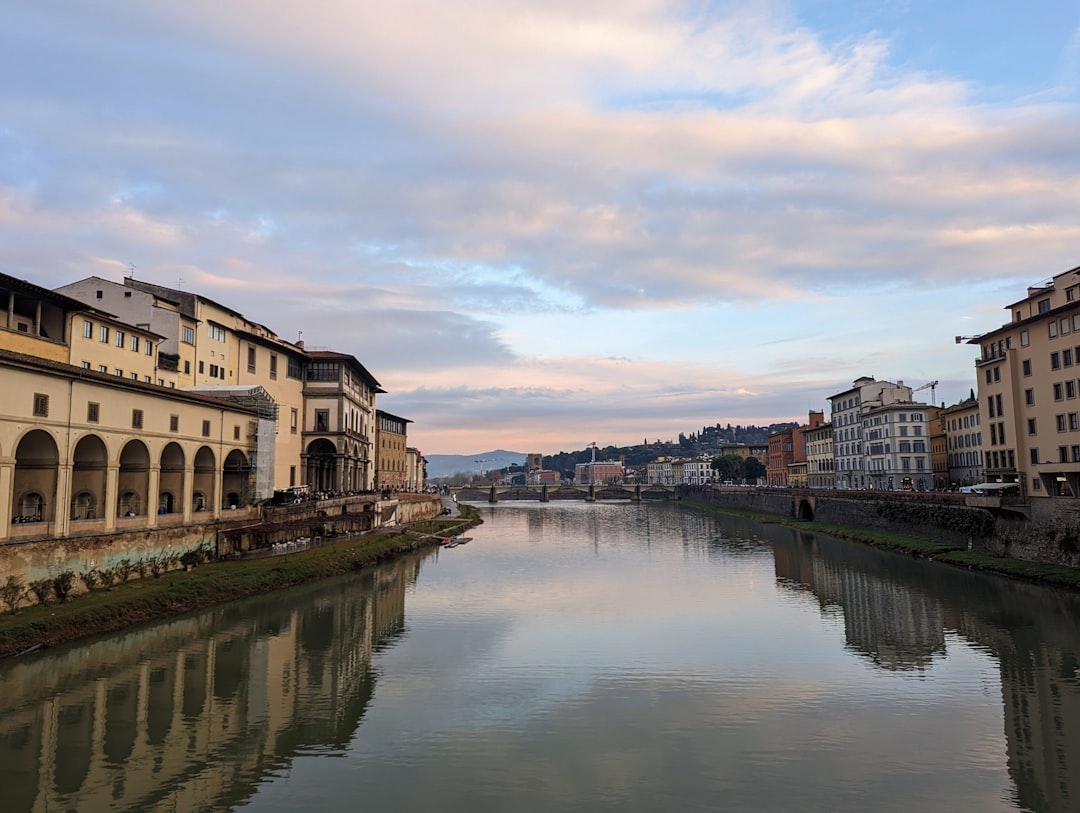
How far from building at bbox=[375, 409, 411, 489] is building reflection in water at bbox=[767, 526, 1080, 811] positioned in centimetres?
6133

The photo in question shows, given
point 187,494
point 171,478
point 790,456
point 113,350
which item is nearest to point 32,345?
point 113,350

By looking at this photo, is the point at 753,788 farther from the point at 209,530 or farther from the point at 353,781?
the point at 209,530

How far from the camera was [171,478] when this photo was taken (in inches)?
1729

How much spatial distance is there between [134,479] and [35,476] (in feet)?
22.6

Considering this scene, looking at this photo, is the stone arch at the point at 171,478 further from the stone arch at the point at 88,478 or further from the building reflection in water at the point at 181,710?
the building reflection in water at the point at 181,710

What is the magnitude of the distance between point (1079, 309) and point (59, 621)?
57.2 meters

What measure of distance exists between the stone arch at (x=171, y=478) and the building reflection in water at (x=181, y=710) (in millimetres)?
10774

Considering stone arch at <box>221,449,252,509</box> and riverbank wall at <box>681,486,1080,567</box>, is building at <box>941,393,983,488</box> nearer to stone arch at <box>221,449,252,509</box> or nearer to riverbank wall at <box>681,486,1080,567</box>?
riverbank wall at <box>681,486,1080,567</box>

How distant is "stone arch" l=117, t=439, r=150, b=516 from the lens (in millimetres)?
38219

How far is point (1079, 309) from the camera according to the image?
44750 millimetres

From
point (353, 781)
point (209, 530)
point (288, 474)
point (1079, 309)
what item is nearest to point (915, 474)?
point (1079, 309)

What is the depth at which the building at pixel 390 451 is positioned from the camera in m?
102

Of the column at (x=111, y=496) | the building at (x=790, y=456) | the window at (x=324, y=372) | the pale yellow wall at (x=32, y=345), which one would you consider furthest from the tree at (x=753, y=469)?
the column at (x=111, y=496)

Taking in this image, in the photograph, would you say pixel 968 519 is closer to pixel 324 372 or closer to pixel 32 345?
pixel 324 372
